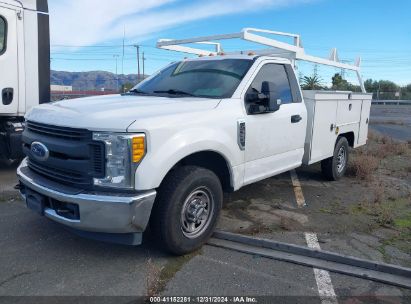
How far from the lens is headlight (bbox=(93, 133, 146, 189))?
10.7 feet

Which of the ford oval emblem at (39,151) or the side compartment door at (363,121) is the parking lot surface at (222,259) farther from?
the side compartment door at (363,121)

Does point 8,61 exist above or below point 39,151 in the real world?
above

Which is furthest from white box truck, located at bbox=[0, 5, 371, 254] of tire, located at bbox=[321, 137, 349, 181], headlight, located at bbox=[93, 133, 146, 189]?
tire, located at bbox=[321, 137, 349, 181]

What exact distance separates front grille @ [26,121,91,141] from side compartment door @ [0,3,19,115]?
3223 mm

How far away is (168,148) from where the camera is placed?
3.50 m

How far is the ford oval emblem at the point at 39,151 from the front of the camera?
3674mm

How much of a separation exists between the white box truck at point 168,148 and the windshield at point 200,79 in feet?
0.05

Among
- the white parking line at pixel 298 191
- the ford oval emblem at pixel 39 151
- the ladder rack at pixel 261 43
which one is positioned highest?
the ladder rack at pixel 261 43

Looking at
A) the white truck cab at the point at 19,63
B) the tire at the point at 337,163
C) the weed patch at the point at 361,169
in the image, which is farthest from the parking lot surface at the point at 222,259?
the white truck cab at the point at 19,63

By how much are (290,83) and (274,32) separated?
3.53 feet

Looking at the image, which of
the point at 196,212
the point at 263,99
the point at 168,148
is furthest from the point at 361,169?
the point at 168,148

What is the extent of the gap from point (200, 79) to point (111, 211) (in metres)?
2.25

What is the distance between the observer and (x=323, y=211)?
5371mm

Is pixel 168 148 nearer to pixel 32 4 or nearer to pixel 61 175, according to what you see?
pixel 61 175
